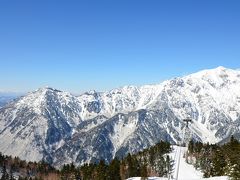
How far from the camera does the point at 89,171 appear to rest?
630 ft

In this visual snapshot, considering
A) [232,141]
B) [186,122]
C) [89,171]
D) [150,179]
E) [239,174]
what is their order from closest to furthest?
1. [239,174]
2. [186,122]
3. [150,179]
4. [232,141]
5. [89,171]

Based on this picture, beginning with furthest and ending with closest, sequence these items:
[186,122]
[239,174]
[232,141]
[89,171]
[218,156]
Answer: [89,171] → [232,141] → [218,156] → [186,122] → [239,174]

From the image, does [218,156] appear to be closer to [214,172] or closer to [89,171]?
[214,172]

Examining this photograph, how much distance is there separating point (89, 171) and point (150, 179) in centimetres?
6498

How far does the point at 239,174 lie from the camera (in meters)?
73.3

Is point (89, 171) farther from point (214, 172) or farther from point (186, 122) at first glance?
point (186, 122)

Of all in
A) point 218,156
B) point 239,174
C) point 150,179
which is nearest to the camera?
point 239,174

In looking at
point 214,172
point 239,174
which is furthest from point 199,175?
point 239,174

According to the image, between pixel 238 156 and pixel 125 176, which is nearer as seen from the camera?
pixel 238 156

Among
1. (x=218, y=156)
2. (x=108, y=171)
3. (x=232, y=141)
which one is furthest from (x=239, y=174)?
(x=108, y=171)

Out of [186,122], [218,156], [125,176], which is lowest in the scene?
[125,176]

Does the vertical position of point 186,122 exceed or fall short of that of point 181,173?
it exceeds it

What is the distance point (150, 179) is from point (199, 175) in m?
71.7

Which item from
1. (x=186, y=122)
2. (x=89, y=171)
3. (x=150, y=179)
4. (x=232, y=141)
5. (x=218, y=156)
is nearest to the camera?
(x=186, y=122)
